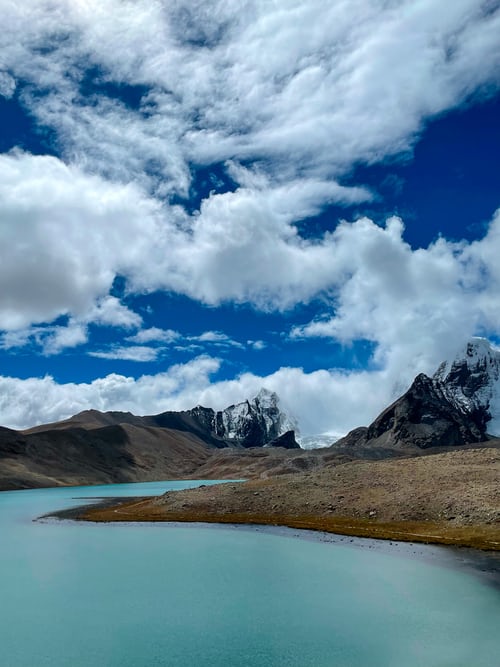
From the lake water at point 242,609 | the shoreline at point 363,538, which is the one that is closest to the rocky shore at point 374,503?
the shoreline at point 363,538

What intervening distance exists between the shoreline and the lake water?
72.5 inches

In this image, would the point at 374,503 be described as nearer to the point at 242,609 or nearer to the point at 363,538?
the point at 363,538

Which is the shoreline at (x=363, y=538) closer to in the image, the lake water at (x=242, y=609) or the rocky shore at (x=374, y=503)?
the rocky shore at (x=374, y=503)

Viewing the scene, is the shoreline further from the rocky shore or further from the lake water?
the lake water

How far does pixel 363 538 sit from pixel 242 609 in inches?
1093

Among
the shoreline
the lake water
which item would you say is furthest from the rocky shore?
the lake water

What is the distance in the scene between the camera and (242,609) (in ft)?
107

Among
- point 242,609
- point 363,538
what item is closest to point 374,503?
point 363,538

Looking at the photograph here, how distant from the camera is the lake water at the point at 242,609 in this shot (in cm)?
2505

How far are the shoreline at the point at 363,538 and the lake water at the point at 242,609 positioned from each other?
1.84 meters

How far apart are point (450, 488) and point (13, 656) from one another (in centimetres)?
5674

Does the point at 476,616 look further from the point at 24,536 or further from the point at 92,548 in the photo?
the point at 24,536

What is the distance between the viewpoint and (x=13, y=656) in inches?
993

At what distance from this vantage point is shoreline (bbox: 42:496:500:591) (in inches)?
1675
